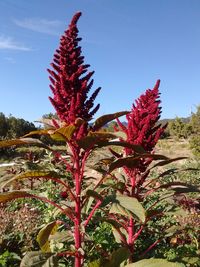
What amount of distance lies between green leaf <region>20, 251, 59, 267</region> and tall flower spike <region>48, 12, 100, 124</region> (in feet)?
2.58

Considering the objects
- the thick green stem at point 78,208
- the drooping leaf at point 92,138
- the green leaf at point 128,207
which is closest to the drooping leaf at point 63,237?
the thick green stem at point 78,208

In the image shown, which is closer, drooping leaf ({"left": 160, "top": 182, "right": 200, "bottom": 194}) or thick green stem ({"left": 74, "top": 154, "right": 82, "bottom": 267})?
thick green stem ({"left": 74, "top": 154, "right": 82, "bottom": 267})

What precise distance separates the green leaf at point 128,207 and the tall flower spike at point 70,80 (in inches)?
20.5

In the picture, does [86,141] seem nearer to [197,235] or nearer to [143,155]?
[143,155]

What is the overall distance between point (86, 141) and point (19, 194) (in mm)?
562

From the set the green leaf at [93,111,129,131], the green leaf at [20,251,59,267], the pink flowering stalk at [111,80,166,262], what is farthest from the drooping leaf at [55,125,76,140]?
the pink flowering stalk at [111,80,166,262]

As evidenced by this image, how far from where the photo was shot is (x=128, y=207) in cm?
201

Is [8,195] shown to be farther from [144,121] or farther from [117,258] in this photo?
[144,121]

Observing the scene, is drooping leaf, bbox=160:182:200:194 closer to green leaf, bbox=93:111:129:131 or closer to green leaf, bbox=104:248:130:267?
green leaf, bbox=104:248:130:267

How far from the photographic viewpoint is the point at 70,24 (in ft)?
7.40

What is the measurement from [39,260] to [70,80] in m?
1.05

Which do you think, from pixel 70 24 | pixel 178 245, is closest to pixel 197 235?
pixel 178 245

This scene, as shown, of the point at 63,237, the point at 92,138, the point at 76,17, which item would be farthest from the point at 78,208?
the point at 76,17

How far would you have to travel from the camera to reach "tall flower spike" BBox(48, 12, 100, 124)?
2170 mm
